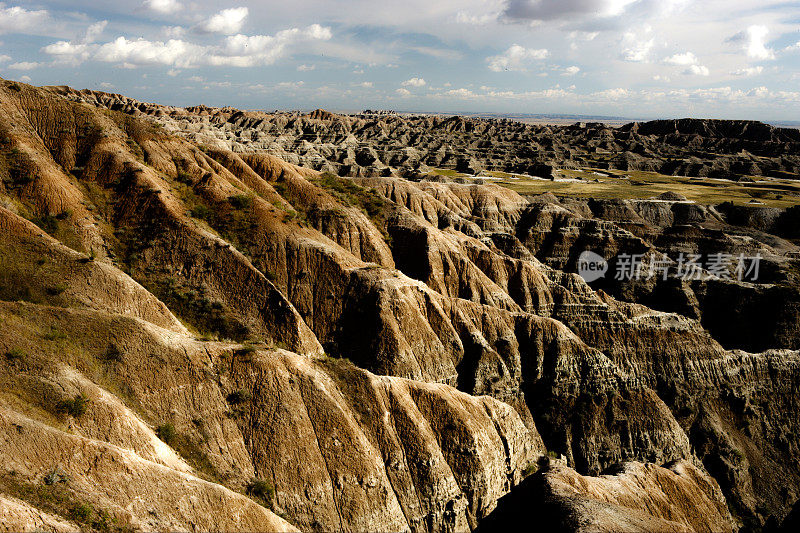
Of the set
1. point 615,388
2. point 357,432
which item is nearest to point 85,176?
point 357,432

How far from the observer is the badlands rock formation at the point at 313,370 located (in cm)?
1923

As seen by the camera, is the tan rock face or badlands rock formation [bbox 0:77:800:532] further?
the tan rock face

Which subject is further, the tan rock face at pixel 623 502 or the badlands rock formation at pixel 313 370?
the tan rock face at pixel 623 502

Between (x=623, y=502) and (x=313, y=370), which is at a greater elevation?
(x=313, y=370)

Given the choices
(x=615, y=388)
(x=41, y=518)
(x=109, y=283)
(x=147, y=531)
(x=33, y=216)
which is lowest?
(x=615, y=388)

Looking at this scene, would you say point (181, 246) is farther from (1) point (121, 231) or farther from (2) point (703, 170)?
(2) point (703, 170)

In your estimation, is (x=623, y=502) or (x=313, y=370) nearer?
(x=623, y=502)

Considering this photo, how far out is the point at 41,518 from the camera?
1409 cm

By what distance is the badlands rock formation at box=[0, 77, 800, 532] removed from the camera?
1923 centimetres

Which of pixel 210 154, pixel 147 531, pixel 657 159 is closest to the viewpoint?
pixel 147 531

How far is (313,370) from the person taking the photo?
84.2ft

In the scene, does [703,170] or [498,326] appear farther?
[703,170]

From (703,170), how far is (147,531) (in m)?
185

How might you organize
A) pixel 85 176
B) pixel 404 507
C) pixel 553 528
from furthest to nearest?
pixel 85 176
pixel 404 507
pixel 553 528
